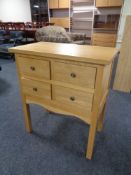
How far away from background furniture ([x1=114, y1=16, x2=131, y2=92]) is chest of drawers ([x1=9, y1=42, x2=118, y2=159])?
1.15m

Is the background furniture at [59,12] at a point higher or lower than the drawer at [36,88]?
higher

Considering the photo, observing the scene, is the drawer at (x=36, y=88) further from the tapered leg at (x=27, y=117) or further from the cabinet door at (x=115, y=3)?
the cabinet door at (x=115, y=3)

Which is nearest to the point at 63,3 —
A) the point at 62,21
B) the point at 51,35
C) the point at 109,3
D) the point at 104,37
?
the point at 62,21

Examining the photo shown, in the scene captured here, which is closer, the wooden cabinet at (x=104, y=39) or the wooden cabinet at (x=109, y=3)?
the wooden cabinet at (x=109, y=3)

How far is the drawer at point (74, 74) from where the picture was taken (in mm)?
898

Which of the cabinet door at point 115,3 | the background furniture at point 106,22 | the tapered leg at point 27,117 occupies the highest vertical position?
the cabinet door at point 115,3

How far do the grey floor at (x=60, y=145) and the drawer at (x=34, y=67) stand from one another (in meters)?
0.71

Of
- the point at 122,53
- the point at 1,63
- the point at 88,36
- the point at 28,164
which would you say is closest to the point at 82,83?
the point at 28,164

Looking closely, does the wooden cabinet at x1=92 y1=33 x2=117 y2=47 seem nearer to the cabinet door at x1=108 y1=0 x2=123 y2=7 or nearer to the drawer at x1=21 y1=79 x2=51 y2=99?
the cabinet door at x1=108 y1=0 x2=123 y2=7

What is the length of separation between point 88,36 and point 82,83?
5188mm

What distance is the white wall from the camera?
6004 millimetres

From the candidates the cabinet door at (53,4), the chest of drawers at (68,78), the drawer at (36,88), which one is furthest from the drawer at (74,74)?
the cabinet door at (53,4)

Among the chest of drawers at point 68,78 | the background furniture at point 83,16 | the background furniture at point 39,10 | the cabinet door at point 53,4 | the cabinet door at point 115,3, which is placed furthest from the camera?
the background furniture at point 39,10

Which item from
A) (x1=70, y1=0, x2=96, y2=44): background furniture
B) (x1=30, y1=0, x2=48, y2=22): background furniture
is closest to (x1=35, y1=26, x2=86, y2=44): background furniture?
(x1=70, y1=0, x2=96, y2=44): background furniture
